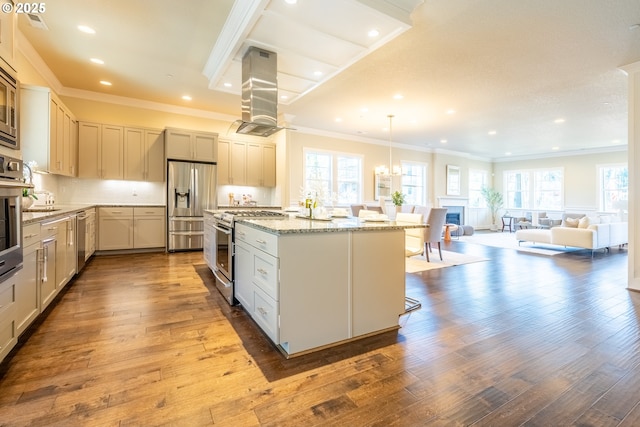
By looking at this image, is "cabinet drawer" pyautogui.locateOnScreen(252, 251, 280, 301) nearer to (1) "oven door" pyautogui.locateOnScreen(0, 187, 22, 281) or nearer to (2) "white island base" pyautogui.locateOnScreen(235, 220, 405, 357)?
(2) "white island base" pyautogui.locateOnScreen(235, 220, 405, 357)

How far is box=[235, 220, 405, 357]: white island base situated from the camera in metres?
1.99

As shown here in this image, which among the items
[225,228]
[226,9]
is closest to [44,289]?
[225,228]

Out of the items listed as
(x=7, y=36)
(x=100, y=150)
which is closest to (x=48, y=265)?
(x=7, y=36)

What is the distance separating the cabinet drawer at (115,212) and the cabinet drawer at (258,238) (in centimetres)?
372

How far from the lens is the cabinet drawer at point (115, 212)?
523 cm

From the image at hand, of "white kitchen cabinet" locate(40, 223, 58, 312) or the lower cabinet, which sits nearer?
"white kitchen cabinet" locate(40, 223, 58, 312)

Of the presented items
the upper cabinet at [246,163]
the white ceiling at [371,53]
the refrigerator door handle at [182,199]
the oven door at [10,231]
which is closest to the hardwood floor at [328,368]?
the oven door at [10,231]

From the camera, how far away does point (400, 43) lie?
11.3 feet

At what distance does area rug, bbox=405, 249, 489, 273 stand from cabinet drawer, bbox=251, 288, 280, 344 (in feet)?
9.29

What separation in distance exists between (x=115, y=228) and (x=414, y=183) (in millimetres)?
8380

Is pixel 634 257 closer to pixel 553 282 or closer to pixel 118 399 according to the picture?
pixel 553 282

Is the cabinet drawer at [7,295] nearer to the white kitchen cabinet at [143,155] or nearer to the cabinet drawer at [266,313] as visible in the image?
the cabinet drawer at [266,313]

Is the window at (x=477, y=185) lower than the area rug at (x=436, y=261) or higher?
higher

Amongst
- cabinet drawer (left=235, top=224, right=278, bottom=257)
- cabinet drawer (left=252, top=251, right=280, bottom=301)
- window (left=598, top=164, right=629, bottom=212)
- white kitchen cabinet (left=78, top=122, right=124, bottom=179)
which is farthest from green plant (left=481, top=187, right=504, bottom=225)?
white kitchen cabinet (left=78, top=122, right=124, bottom=179)
